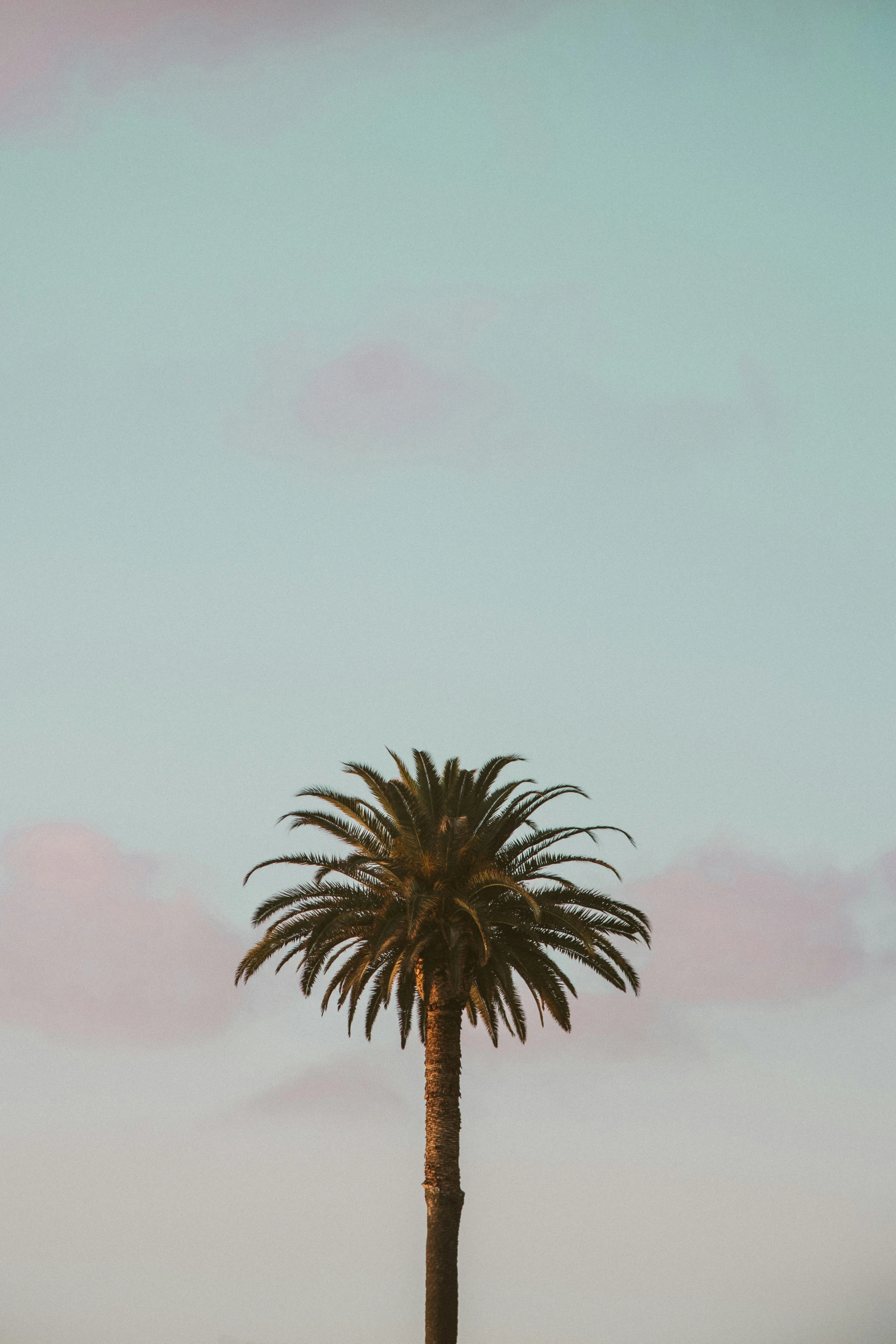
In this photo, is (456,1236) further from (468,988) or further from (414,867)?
(414,867)

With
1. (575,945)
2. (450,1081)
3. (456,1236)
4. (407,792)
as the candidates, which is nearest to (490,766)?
(407,792)

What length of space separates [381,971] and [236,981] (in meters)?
4.08

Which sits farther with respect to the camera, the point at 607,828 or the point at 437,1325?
the point at 607,828

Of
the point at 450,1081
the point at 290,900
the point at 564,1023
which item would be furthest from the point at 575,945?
the point at 290,900

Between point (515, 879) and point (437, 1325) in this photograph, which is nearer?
point (437, 1325)

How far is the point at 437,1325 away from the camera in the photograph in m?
43.6

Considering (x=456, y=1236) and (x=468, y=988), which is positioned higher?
(x=468, y=988)

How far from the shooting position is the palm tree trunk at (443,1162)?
144 feet

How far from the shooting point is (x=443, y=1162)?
149 feet

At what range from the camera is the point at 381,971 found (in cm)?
4750

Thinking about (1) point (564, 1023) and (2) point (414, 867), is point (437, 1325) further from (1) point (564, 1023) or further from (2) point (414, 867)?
(2) point (414, 867)

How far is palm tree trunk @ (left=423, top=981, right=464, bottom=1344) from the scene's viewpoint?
4388cm

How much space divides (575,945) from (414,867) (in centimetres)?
484

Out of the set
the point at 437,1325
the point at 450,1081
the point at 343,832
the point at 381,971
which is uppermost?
the point at 343,832
